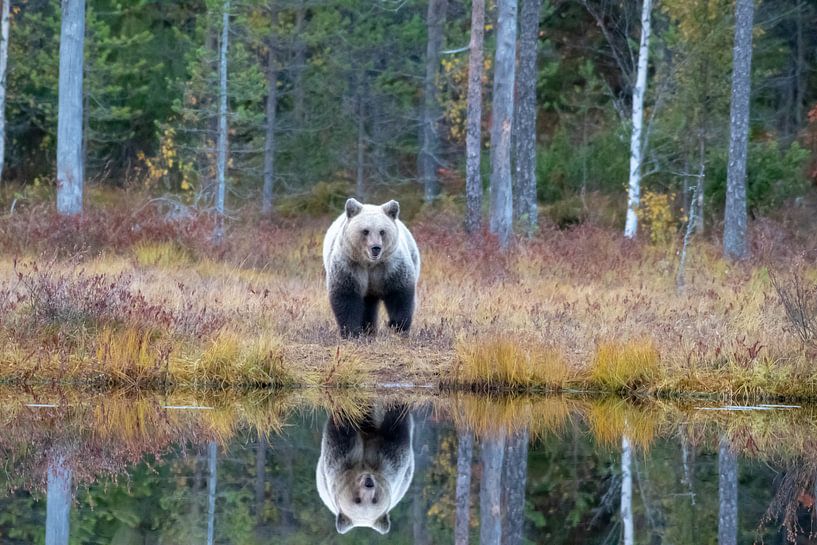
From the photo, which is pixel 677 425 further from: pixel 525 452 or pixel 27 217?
pixel 27 217

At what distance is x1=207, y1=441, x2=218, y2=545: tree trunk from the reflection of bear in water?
2.23 feet

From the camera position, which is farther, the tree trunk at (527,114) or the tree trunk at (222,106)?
the tree trunk at (527,114)

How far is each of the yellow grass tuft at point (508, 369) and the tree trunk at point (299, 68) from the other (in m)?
18.2

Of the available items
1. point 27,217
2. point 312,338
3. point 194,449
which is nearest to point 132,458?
point 194,449

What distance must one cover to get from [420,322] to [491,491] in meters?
4.75

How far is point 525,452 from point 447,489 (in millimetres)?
915

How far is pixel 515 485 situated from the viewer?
8156 mm

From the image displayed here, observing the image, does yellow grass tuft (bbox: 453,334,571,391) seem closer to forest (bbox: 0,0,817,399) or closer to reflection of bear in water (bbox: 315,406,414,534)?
forest (bbox: 0,0,817,399)

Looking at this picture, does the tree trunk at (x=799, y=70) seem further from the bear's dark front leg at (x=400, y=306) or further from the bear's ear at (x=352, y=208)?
the bear's ear at (x=352, y=208)

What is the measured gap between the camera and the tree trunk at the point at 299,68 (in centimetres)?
2805

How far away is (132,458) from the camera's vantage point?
328 inches

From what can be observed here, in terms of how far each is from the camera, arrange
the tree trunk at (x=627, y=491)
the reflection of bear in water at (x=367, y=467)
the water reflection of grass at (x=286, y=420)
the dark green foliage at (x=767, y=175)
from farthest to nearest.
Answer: the dark green foliage at (x=767, y=175)
the water reflection of grass at (x=286, y=420)
the reflection of bear in water at (x=367, y=467)
the tree trunk at (x=627, y=491)

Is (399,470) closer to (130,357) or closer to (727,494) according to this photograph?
(727,494)

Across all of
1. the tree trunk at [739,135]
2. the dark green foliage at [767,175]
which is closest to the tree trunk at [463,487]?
the tree trunk at [739,135]
